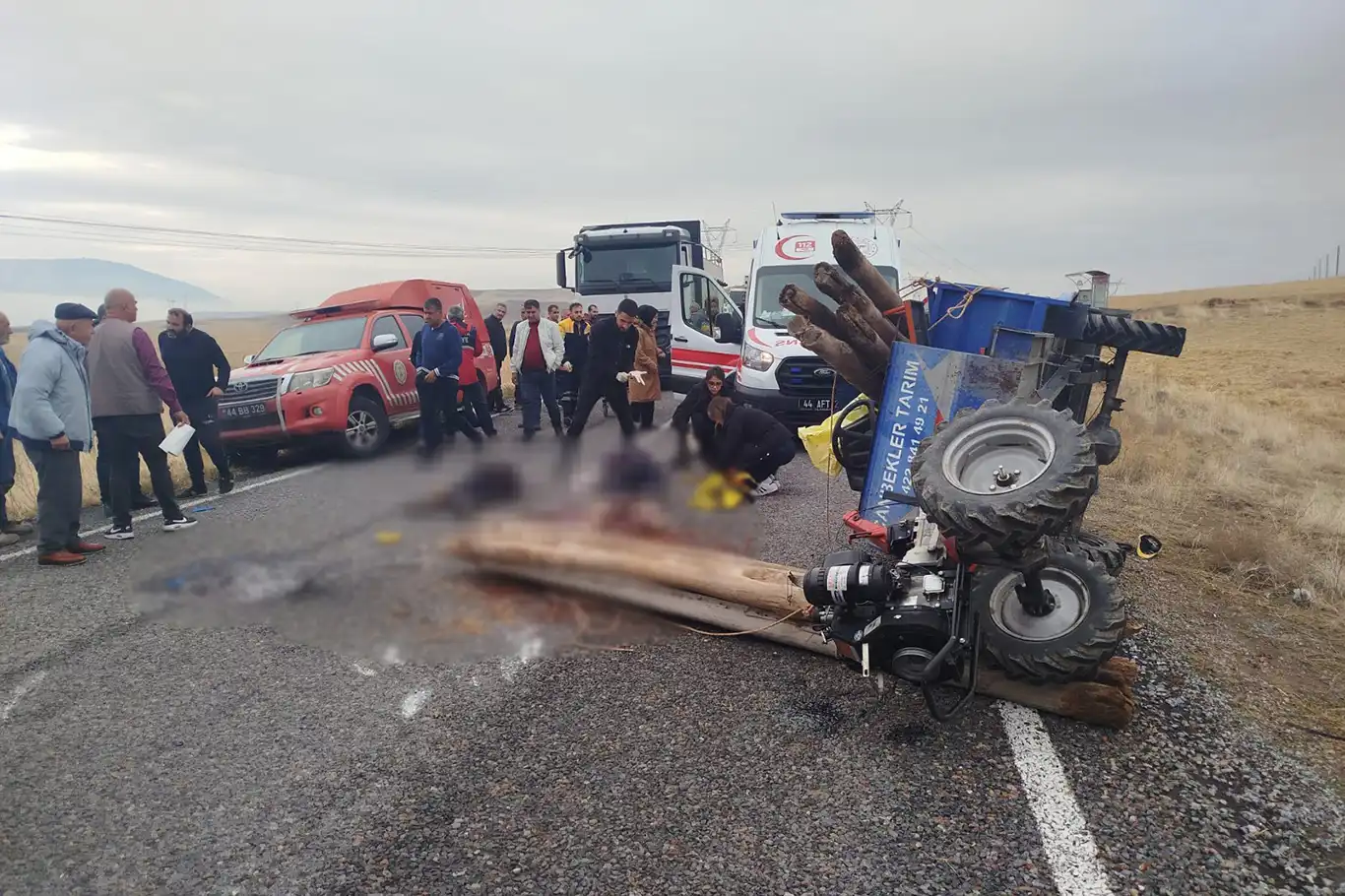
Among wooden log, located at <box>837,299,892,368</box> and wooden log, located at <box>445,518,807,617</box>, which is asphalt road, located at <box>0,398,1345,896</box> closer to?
wooden log, located at <box>445,518,807,617</box>

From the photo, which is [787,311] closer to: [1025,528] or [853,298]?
[853,298]

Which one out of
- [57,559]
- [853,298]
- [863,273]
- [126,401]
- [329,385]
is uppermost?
[863,273]

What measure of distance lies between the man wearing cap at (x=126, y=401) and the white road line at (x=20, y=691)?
9.33ft

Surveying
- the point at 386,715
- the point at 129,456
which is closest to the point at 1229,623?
the point at 386,715

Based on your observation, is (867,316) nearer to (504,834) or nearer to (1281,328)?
(504,834)

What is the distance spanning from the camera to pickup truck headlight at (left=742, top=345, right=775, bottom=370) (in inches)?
408

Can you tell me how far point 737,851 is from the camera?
2748 mm

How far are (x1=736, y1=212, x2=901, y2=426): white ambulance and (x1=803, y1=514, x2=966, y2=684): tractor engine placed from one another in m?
6.26

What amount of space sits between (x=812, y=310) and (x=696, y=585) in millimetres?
1751

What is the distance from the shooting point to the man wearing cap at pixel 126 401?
6816 mm

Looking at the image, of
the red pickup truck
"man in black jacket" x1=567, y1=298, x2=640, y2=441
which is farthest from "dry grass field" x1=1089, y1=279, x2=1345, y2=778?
the red pickup truck

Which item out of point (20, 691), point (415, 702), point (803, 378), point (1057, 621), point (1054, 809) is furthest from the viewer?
point (803, 378)

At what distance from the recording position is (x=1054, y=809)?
2.94 meters

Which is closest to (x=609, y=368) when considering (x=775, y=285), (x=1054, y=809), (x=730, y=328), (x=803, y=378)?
(x=803, y=378)
